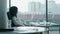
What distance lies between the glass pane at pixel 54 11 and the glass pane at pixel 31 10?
199mm

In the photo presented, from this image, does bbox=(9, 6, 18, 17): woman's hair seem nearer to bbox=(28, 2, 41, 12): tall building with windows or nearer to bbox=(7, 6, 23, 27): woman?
bbox=(7, 6, 23, 27): woman

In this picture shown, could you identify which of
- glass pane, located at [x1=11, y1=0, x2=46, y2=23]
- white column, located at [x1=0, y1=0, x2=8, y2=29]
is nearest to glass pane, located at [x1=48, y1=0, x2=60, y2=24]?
glass pane, located at [x1=11, y1=0, x2=46, y2=23]

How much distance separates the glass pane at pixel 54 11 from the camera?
8.77 feet

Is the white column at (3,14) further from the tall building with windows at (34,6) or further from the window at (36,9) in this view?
the tall building with windows at (34,6)

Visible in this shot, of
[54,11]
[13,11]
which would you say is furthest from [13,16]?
[54,11]

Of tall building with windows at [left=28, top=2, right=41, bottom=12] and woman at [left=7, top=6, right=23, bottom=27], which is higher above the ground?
tall building with windows at [left=28, top=2, right=41, bottom=12]

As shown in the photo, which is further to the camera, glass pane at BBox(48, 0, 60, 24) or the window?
glass pane at BBox(48, 0, 60, 24)

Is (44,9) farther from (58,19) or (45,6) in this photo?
(58,19)

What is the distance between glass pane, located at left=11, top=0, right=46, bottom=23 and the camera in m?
2.44

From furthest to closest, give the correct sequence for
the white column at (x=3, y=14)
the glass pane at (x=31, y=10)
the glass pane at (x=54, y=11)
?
the glass pane at (x=54, y=11) → the glass pane at (x=31, y=10) → the white column at (x=3, y=14)

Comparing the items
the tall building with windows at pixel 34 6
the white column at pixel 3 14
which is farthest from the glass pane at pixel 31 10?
the white column at pixel 3 14

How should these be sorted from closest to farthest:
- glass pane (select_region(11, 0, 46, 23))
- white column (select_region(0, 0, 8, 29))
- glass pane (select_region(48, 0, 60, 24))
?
white column (select_region(0, 0, 8, 29)) < glass pane (select_region(11, 0, 46, 23)) < glass pane (select_region(48, 0, 60, 24))

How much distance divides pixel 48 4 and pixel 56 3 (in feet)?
0.60

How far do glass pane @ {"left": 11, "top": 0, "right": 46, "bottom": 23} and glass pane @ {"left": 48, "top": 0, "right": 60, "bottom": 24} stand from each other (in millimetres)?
199
